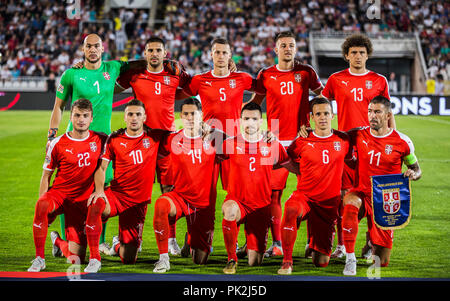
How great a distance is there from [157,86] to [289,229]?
2090 mm

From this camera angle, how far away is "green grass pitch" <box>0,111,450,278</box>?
5262 millimetres

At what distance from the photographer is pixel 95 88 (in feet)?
19.7

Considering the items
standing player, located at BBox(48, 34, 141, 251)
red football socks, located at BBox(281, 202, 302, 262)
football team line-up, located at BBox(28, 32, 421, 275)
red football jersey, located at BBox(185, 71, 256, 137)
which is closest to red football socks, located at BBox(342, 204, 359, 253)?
football team line-up, located at BBox(28, 32, 421, 275)

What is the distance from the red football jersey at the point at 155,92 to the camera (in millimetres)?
6105

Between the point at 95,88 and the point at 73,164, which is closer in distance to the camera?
the point at 73,164

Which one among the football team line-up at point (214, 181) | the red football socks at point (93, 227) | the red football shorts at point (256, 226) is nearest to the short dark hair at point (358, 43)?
the football team line-up at point (214, 181)

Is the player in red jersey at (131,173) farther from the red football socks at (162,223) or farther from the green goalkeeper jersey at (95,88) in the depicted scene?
the green goalkeeper jersey at (95,88)

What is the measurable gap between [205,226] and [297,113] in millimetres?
1534

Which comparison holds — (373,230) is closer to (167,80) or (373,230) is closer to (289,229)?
(289,229)

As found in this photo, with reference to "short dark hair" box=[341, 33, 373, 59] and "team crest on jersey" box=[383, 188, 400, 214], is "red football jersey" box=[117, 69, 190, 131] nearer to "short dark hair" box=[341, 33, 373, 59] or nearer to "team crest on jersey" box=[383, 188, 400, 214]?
"short dark hair" box=[341, 33, 373, 59]

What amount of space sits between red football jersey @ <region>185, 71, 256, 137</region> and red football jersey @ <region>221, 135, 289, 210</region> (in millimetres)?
571

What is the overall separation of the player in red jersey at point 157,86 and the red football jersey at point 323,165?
143 centimetres

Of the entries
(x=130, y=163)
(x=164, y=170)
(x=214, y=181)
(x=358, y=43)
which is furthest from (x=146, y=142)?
(x=358, y=43)
